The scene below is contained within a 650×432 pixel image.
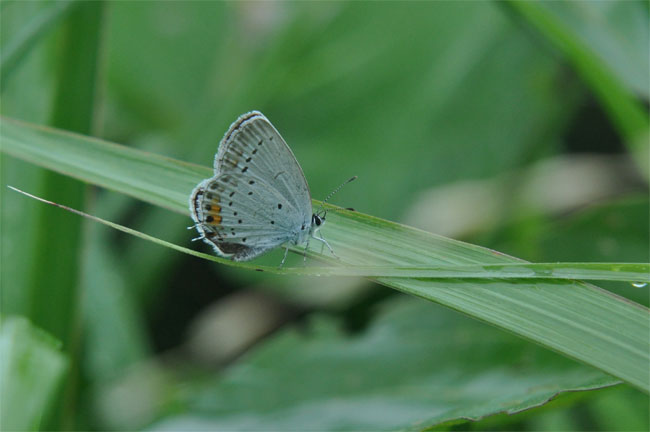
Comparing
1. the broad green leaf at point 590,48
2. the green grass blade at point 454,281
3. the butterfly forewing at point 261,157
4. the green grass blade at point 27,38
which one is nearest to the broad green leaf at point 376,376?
the green grass blade at point 454,281

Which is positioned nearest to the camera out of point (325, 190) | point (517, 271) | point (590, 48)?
point (517, 271)

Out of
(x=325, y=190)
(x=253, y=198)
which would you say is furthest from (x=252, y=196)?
(x=325, y=190)

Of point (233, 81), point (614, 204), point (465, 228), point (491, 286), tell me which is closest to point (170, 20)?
point (233, 81)

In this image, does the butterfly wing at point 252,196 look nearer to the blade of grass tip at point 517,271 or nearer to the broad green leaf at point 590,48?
the blade of grass tip at point 517,271

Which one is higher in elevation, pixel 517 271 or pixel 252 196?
pixel 252 196

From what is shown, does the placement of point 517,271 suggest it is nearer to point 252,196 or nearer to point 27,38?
point 252,196

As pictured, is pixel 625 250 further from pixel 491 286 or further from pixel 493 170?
pixel 491 286
